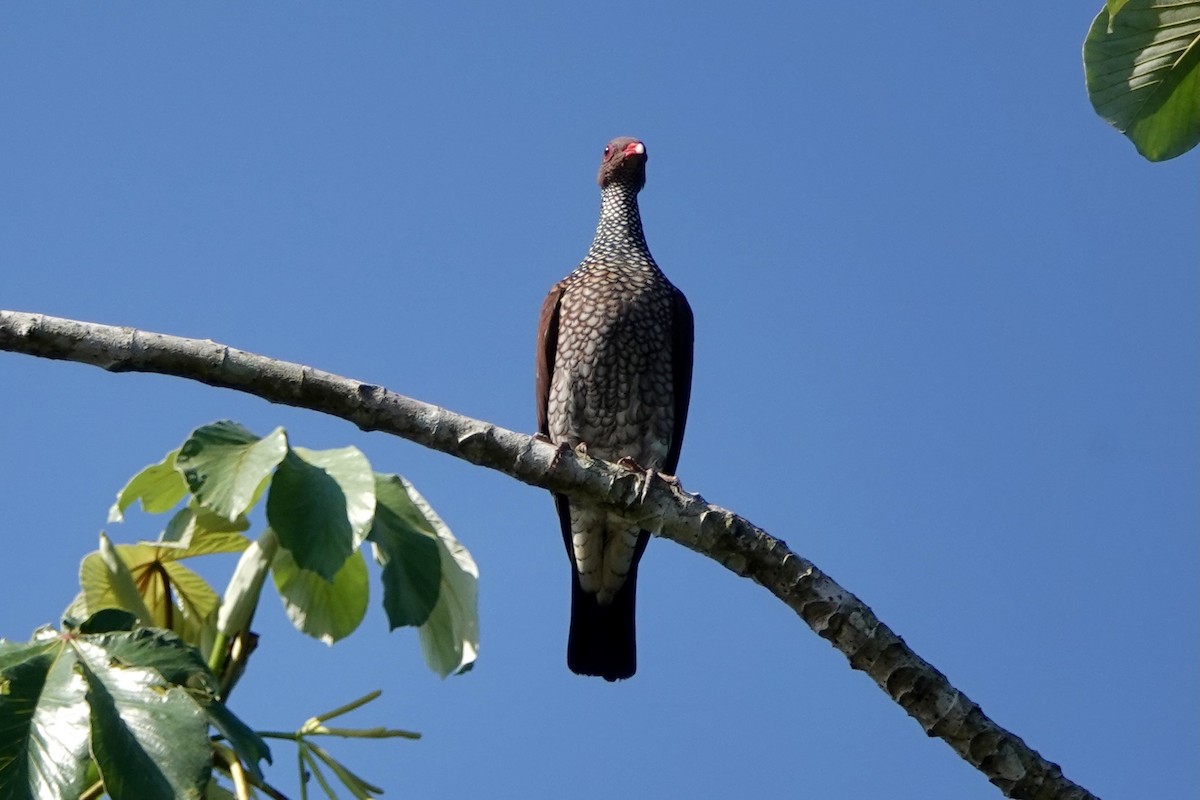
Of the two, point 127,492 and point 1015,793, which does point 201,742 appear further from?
point 1015,793

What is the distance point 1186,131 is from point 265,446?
1744 mm

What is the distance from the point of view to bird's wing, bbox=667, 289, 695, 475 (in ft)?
17.2

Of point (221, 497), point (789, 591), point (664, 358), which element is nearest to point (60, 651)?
point (221, 497)

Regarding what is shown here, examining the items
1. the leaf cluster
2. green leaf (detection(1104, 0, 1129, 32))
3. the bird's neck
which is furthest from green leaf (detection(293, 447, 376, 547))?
the bird's neck

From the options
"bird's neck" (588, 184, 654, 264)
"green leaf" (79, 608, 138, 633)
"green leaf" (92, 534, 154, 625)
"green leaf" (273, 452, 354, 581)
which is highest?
"bird's neck" (588, 184, 654, 264)

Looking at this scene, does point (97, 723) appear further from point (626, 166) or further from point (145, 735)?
point (626, 166)

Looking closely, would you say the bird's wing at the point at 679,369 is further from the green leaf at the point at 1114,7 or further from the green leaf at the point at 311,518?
the green leaf at the point at 311,518

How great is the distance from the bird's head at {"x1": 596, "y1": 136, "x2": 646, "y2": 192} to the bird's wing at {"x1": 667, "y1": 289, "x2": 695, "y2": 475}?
820 mm

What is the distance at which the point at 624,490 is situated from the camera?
304cm

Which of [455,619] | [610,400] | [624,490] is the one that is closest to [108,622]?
[455,619]

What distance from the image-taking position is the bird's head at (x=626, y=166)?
19.5 ft

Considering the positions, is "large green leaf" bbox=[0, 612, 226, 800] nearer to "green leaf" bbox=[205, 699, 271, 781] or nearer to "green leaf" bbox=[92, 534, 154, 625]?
"green leaf" bbox=[205, 699, 271, 781]

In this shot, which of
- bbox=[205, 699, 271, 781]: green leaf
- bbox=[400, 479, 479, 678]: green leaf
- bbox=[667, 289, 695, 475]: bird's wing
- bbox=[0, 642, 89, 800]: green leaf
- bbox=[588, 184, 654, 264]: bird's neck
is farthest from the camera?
bbox=[588, 184, 654, 264]: bird's neck

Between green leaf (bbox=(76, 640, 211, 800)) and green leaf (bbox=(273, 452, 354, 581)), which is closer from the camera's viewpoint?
green leaf (bbox=(76, 640, 211, 800))
